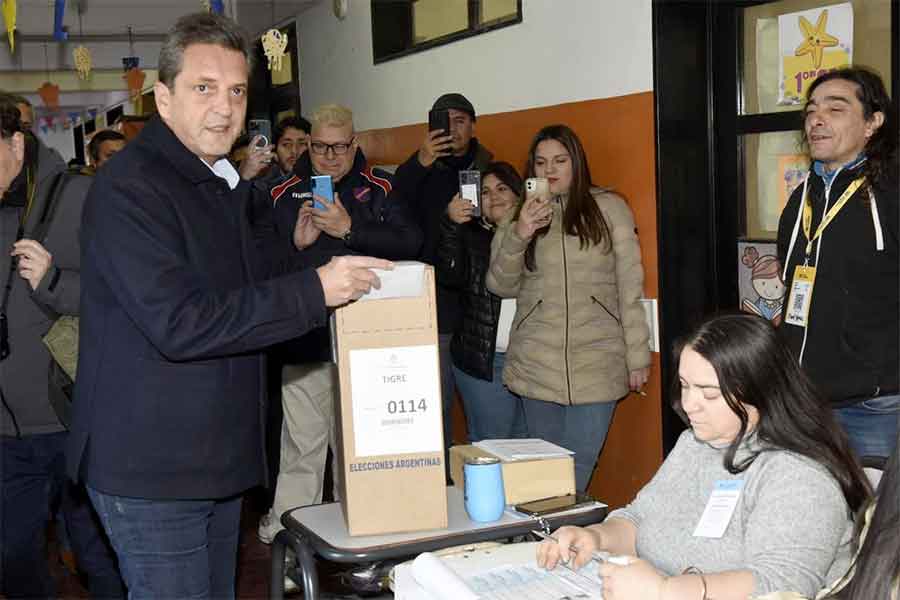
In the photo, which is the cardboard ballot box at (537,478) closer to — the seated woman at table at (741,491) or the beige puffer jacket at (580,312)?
the seated woman at table at (741,491)

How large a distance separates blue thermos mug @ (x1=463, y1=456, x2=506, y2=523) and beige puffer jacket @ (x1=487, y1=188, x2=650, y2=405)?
1.30m

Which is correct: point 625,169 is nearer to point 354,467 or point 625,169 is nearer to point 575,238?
point 575,238

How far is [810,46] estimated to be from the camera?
3326mm

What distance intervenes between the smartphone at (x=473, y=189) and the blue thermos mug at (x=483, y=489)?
5.70ft

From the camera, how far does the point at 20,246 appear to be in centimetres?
272

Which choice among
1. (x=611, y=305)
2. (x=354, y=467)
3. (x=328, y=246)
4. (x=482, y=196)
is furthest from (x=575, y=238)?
(x=354, y=467)

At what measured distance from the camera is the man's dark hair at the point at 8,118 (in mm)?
2695

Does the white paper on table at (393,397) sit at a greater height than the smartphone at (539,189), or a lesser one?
lesser

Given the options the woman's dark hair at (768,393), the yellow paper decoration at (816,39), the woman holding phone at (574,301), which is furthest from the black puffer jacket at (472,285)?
the woman's dark hair at (768,393)

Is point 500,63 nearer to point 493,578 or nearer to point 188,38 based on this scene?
point 188,38

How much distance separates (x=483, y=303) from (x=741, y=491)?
82.8 inches

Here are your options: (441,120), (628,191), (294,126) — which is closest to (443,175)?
(441,120)

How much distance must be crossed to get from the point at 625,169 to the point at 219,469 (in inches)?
89.2

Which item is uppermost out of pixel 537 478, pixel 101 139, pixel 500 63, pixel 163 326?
pixel 500 63
